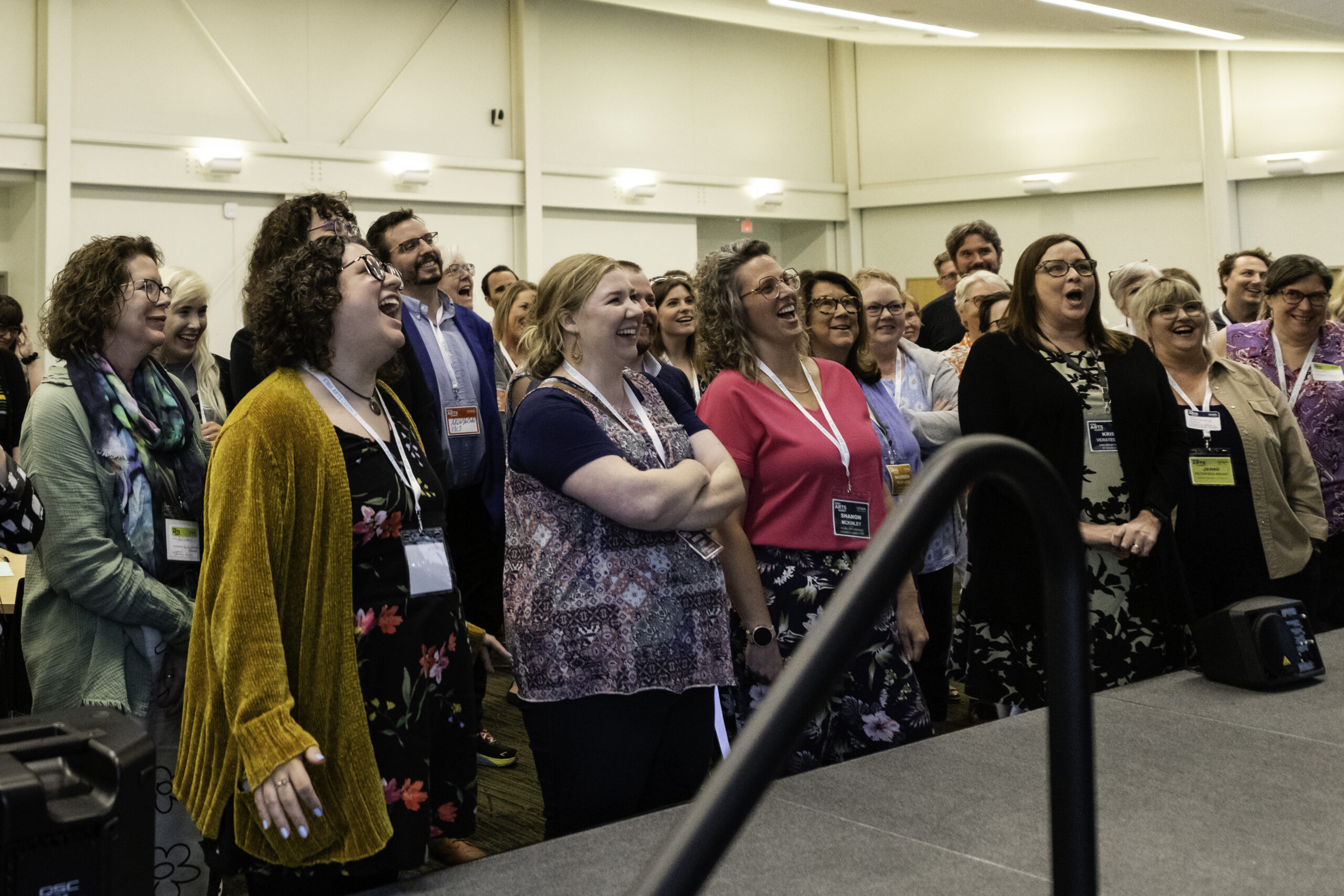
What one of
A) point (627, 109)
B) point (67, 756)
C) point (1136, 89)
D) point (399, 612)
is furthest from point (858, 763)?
point (1136, 89)

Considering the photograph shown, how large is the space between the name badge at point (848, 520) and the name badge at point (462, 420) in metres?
1.57

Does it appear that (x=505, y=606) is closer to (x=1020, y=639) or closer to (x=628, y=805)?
(x=628, y=805)

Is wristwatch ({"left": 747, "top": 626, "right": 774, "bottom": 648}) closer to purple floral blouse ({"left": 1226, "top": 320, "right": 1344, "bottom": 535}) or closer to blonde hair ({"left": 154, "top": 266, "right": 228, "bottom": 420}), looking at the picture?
blonde hair ({"left": 154, "top": 266, "right": 228, "bottom": 420})

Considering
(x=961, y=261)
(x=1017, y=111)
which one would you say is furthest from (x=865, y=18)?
(x=961, y=261)

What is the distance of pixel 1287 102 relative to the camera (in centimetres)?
980

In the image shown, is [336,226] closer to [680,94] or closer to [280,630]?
[280,630]

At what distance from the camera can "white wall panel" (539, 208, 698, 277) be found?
33.2ft

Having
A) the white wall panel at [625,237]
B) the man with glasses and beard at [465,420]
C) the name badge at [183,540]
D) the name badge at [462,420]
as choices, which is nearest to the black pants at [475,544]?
the man with glasses and beard at [465,420]

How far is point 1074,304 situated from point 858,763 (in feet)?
5.08

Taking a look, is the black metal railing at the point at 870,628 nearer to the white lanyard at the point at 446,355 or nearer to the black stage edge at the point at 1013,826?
the black stage edge at the point at 1013,826

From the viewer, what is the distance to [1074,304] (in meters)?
2.88

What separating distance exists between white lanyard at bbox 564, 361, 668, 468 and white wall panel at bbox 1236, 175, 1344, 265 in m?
8.88

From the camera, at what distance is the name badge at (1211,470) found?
128 inches

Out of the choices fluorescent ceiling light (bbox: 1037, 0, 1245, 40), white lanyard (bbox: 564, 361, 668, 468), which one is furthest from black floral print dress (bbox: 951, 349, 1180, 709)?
fluorescent ceiling light (bbox: 1037, 0, 1245, 40)
